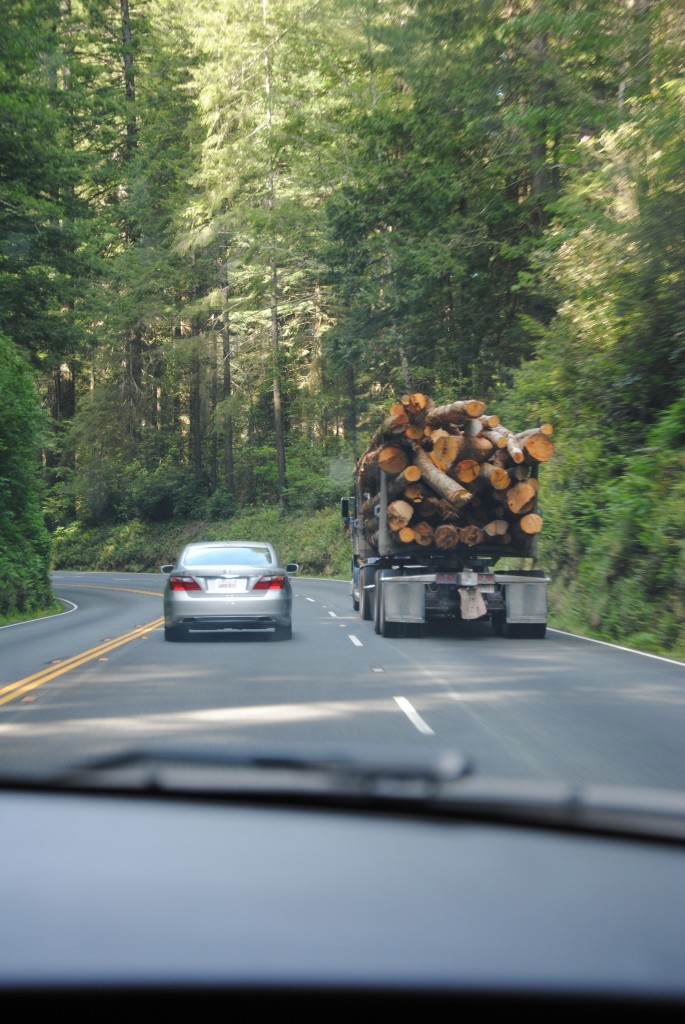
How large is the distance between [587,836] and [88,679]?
10.0 meters

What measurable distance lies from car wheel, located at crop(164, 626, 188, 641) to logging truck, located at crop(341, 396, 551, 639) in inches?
127

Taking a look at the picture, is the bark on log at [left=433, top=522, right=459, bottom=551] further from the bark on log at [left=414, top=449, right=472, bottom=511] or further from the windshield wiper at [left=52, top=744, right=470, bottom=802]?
the windshield wiper at [left=52, top=744, right=470, bottom=802]

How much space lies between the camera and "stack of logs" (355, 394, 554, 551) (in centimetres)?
1742

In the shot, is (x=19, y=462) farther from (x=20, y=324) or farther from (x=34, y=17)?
(x=34, y=17)

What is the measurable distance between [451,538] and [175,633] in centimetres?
472

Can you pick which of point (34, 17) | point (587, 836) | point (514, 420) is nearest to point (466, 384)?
point (514, 420)

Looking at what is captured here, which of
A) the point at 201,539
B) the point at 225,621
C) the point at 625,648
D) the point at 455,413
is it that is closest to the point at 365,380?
the point at 201,539

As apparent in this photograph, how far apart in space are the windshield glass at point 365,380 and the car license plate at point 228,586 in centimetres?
3

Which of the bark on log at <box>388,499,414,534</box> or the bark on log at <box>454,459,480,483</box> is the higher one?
the bark on log at <box>454,459,480,483</box>

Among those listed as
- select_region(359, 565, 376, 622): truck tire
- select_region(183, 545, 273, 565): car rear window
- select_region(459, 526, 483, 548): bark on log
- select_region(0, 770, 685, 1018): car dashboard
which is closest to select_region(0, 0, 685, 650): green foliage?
select_region(459, 526, 483, 548): bark on log

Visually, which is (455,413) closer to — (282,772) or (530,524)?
(530,524)

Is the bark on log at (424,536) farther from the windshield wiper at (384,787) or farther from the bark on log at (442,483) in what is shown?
the windshield wiper at (384,787)

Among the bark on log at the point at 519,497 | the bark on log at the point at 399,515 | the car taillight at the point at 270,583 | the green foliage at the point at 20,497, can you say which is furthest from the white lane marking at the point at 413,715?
the green foliage at the point at 20,497

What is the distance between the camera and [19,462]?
99.9 ft
